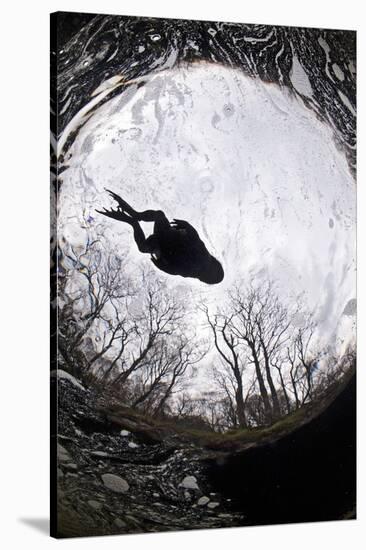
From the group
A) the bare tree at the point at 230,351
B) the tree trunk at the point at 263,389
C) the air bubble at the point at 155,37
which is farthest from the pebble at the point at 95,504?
the air bubble at the point at 155,37

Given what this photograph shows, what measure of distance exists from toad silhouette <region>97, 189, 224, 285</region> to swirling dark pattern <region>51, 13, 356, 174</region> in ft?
1.97

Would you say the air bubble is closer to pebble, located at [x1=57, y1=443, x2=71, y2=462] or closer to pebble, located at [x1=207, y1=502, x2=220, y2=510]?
pebble, located at [x1=57, y1=443, x2=71, y2=462]

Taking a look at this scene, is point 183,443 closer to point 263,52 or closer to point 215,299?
point 215,299

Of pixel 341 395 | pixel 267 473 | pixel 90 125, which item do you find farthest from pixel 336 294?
pixel 90 125

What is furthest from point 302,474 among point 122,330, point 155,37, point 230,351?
point 155,37

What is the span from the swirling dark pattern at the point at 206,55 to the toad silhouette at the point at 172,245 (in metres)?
0.60

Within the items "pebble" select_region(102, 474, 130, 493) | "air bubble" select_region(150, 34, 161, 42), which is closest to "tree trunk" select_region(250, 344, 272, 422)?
"pebble" select_region(102, 474, 130, 493)

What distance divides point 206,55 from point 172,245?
3.47 feet

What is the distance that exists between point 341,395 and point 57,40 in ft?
8.38

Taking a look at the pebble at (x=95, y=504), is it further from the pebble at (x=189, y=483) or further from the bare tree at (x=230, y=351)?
the bare tree at (x=230, y=351)

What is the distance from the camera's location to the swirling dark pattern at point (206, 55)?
7.50m

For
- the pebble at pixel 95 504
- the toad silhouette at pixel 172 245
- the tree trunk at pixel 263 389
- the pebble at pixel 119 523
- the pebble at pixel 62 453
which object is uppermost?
the toad silhouette at pixel 172 245

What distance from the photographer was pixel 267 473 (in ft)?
26.0

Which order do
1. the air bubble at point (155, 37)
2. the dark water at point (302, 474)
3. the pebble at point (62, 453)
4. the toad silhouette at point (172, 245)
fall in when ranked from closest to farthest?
the pebble at point (62, 453) → the toad silhouette at point (172, 245) → the air bubble at point (155, 37) → the dark water at point (302, 474)
